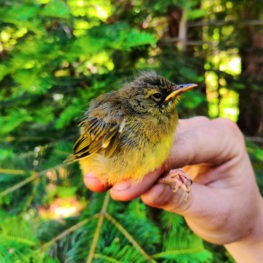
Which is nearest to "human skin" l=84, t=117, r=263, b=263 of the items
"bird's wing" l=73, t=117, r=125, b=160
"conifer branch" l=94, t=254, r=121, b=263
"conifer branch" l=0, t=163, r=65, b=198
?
"bird's wing" l=73, t=117, r=125, b=160

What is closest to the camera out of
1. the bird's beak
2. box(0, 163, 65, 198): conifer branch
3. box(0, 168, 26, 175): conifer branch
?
the bird's beak

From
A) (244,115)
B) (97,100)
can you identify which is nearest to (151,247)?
(97,100)

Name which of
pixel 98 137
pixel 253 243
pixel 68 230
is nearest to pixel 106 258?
pixel 68 230

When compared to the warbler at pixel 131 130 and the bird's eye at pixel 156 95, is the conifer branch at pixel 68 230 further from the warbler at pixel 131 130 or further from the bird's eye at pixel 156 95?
the bird's eye at pixel 156 95

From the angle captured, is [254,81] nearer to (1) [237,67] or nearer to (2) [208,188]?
(2) [208,188]

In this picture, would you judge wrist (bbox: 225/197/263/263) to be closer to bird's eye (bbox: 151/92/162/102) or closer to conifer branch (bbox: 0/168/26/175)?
bird's eye (bbox: 151/92/162/102)

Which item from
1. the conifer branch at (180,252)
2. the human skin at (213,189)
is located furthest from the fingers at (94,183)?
the conifer branch at (180,252)
